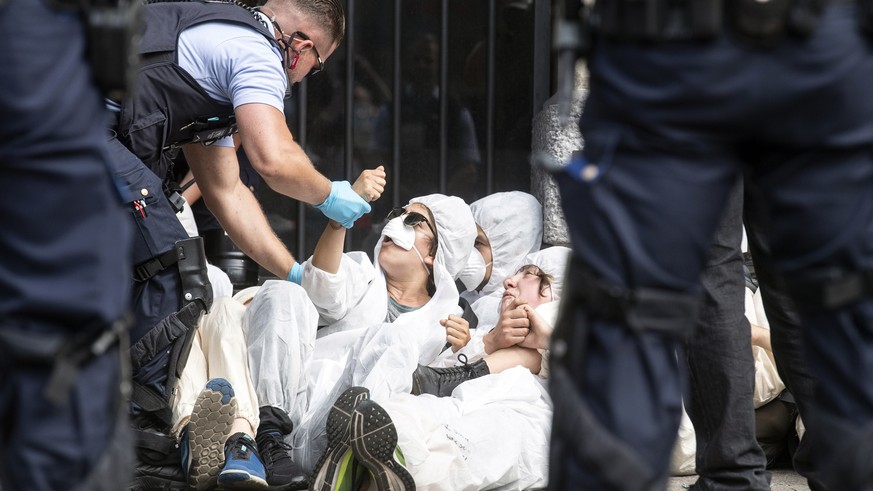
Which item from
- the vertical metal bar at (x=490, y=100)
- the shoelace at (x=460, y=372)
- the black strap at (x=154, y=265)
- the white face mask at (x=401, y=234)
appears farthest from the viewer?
the vertical metal bar at (x=490, y=100)

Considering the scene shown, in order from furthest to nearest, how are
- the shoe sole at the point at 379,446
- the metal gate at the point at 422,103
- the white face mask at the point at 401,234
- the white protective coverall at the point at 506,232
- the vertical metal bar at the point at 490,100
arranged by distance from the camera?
the vertical metal bar at the point at 490,100, the metal gate at the point at 422,103, the white protective coverall at the point at 506,232, the white face mask at the point at 401,234, the shoe sole at the point at 379,446

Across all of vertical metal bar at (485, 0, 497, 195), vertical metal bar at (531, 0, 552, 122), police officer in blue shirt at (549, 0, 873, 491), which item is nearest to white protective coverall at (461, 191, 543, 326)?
vertical metal bar at (485, 0, 497, 195)

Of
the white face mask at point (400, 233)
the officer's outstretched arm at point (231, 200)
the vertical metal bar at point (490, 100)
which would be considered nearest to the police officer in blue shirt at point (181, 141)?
the officer's outstretched arm at point (231, 200)

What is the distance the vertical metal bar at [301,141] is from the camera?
514 centimetres

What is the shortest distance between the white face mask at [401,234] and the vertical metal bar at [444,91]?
3.96 ft

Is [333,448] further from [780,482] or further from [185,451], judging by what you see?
[780,482]

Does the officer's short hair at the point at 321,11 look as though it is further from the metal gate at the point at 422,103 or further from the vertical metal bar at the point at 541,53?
the vertical metal bar at the point at 541,53

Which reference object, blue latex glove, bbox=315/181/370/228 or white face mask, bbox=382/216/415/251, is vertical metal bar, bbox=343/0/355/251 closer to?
white face mask, bbox=382/216/415/251

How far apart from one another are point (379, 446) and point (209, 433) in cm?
54

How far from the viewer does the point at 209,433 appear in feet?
9.55

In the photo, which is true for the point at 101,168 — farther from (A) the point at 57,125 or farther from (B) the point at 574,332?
(B) the point at 574,332

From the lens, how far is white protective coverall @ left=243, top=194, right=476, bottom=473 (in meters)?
3.30

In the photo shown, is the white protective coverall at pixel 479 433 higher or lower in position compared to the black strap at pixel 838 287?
lower

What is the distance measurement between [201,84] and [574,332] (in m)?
1.99
